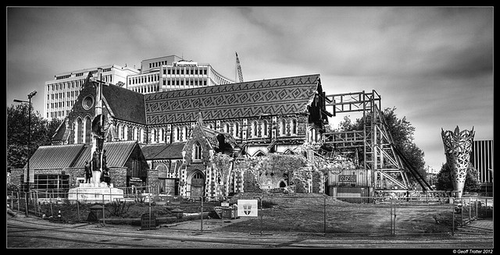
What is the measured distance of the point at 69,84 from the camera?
81000 mm

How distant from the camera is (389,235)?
856 inches

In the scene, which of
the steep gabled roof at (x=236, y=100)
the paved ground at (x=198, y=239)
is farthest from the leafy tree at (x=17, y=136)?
the paved ground at (x=198, y=239)

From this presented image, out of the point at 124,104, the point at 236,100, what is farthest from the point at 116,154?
the point at 236,100

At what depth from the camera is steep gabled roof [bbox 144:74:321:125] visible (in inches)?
2520

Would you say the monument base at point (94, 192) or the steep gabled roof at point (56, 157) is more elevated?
the steep gabled roof at point (56, 157)

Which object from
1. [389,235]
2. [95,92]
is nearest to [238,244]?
[389,235]

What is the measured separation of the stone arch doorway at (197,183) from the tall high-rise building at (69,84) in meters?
15.6

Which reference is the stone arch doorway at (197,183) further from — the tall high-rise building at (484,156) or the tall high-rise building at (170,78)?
the tall high-rise building at (170,78)

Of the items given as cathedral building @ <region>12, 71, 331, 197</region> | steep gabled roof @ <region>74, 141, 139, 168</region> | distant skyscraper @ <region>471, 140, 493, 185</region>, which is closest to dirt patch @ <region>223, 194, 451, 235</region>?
distant skyscraper @ <region>471, 140, 493, 185</region>

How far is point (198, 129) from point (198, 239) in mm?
35756

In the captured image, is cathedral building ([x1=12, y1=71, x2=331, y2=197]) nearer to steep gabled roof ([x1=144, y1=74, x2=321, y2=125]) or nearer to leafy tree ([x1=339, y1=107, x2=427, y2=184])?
steep gabled roof ([x1=144, y1=74, x2=321, y2=125])

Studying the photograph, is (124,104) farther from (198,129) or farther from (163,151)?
(198,129)

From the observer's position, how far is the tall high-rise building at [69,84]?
7338cm
